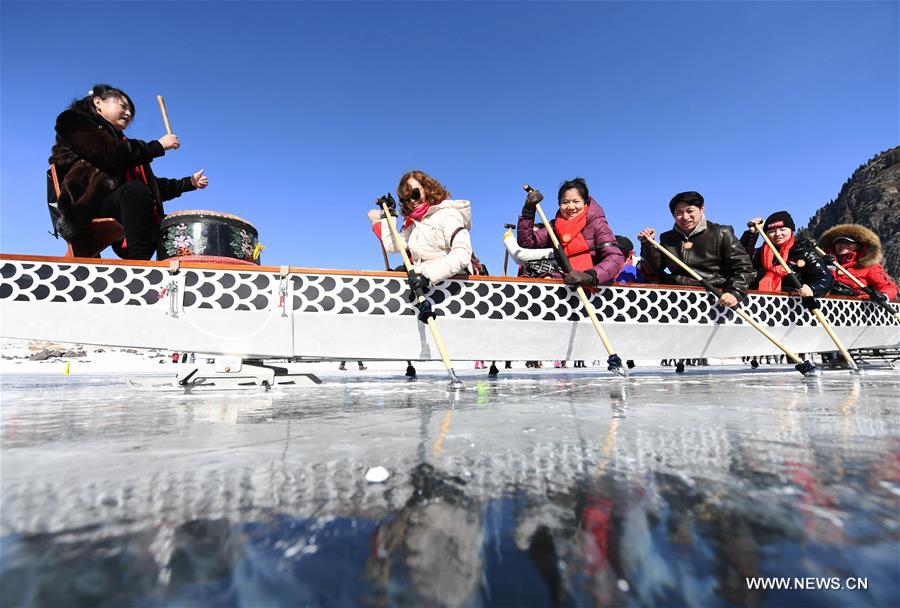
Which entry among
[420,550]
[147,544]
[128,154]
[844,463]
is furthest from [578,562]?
[128,154]

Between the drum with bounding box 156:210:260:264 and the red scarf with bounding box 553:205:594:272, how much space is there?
3175mm

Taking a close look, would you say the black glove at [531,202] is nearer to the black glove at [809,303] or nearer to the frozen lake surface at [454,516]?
the frozen lake surface at [454,516]

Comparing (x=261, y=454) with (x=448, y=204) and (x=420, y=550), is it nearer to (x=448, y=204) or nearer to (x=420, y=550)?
(x=420, y=550)

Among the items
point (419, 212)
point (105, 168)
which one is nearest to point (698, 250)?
point (419, 212)

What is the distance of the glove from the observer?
12.6 feet

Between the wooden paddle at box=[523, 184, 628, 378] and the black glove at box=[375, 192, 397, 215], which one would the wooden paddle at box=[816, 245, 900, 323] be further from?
the black glove at box=[375, 192, 397, 215]

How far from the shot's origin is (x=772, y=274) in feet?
18.6

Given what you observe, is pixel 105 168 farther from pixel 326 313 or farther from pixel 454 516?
pixel 454 516

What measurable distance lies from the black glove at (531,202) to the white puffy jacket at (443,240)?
2.63ft

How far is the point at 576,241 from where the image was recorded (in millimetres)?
4336

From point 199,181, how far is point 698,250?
5.60 m

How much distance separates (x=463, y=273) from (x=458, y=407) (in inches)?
80.6

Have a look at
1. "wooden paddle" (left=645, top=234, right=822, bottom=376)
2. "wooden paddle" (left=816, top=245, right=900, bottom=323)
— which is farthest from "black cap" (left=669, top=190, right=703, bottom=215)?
"wooden paddle" (left=816, top=245, right=900, bottom=323)

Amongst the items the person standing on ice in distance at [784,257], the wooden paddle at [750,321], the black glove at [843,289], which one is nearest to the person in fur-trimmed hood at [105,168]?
the wooden paddle at [750,321]
